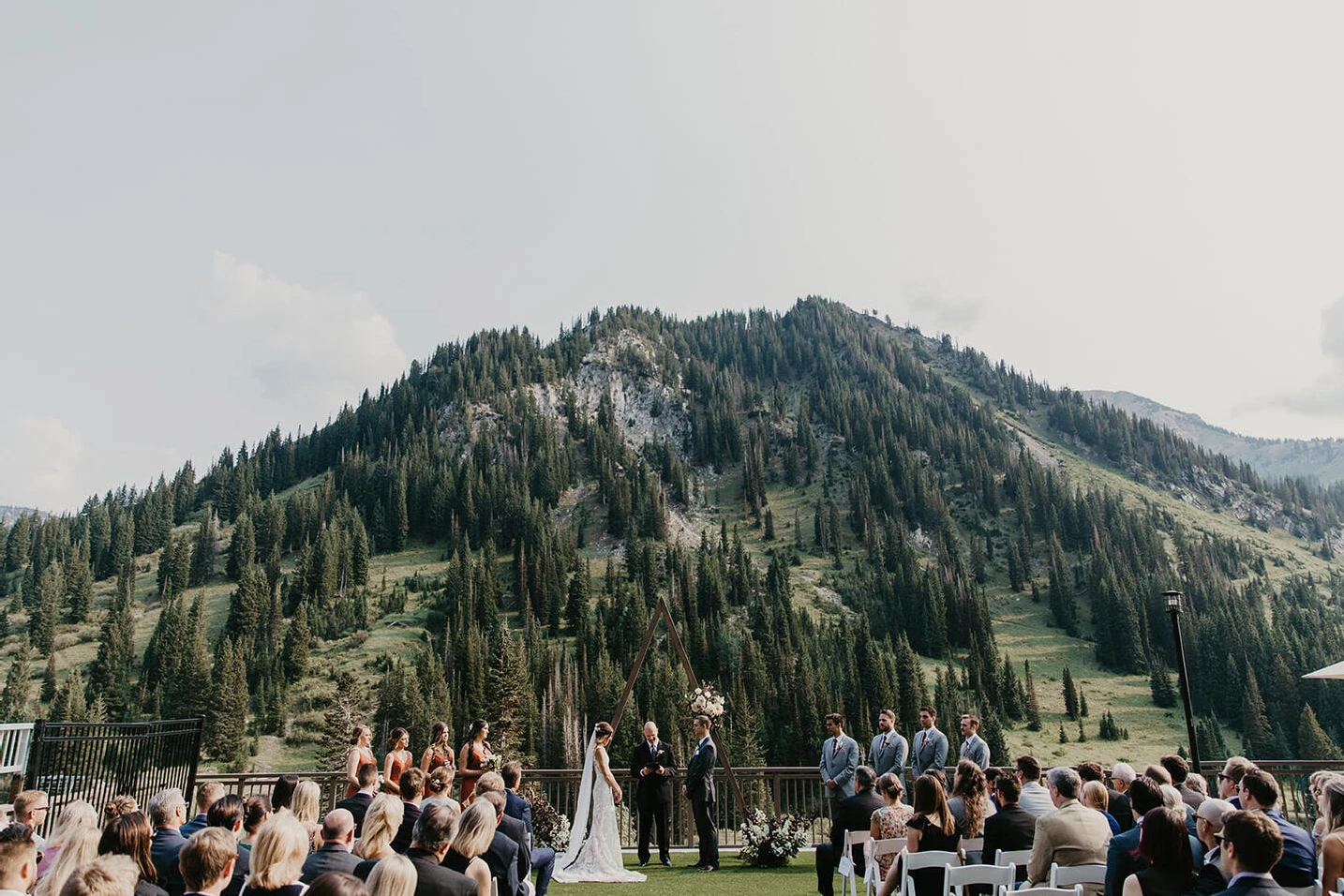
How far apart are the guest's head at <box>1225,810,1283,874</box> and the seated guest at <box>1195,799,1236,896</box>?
55 centimetres

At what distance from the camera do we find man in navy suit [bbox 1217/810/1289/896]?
4.37m

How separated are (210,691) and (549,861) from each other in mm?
84738

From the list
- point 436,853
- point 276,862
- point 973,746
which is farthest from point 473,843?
point 973,746

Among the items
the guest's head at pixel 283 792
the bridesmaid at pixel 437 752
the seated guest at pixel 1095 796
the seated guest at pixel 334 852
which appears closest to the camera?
the seated guest at pixel 334 852

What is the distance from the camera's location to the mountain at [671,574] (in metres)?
82.3

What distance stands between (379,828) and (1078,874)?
17.0 feet

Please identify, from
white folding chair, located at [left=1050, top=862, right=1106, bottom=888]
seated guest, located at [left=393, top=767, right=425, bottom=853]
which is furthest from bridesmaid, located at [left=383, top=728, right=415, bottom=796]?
white folding chair, located at [left=1050, top=862, right=1106, bottom=888]

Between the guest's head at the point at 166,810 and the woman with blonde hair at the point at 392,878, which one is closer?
the woman with blonde hair at the point at 392,878

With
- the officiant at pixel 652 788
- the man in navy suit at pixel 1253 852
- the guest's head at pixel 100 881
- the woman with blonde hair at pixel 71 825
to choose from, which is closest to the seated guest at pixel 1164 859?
the man in navy suit at pixel 1253 852

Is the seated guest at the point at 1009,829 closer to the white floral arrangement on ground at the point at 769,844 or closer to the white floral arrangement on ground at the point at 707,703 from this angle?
the white floral arrangement on ground at the point at 769,844

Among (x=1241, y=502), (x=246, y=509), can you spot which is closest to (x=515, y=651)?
(x=246, y=509)

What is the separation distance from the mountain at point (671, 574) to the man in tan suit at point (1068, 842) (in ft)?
211

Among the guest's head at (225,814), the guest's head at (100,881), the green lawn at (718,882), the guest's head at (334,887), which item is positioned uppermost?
the guest's head at (100,881)

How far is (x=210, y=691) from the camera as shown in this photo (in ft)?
262
